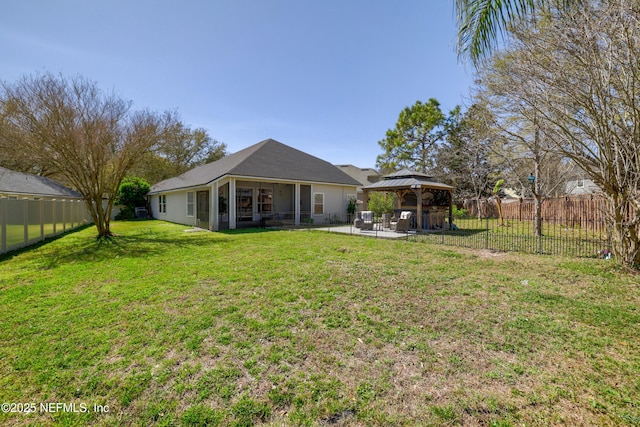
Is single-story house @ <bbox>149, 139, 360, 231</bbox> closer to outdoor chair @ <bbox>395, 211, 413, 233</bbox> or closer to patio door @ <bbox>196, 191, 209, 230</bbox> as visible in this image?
patio door @ <bbox>196, 191, 209, 230</bbox>

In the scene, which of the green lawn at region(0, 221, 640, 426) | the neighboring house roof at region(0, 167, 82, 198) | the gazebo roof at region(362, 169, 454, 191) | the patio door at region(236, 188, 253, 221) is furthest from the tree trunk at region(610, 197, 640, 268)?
the neighboring house roof at region(0, 167, 82, 198)

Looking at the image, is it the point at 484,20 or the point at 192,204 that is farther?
the point at 192,204

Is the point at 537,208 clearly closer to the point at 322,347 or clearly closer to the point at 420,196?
the point at 420,196

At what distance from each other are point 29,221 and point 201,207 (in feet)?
28.2

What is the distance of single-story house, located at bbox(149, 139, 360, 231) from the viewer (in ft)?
53.2

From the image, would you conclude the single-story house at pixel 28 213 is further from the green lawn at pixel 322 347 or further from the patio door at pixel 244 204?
the patio door at pixel 244 204

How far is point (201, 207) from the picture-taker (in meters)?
18.7

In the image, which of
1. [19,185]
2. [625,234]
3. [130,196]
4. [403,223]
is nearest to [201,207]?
[19,185]

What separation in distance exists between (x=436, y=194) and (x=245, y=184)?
11.4 metres

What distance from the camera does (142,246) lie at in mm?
10273

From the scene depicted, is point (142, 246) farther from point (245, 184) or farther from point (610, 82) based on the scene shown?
point (610, 82)

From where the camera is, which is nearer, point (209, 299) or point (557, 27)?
point (209, 299)

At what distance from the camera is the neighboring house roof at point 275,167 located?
52.0 feet

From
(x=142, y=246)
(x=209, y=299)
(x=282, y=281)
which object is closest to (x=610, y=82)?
(x=282, y=281)
